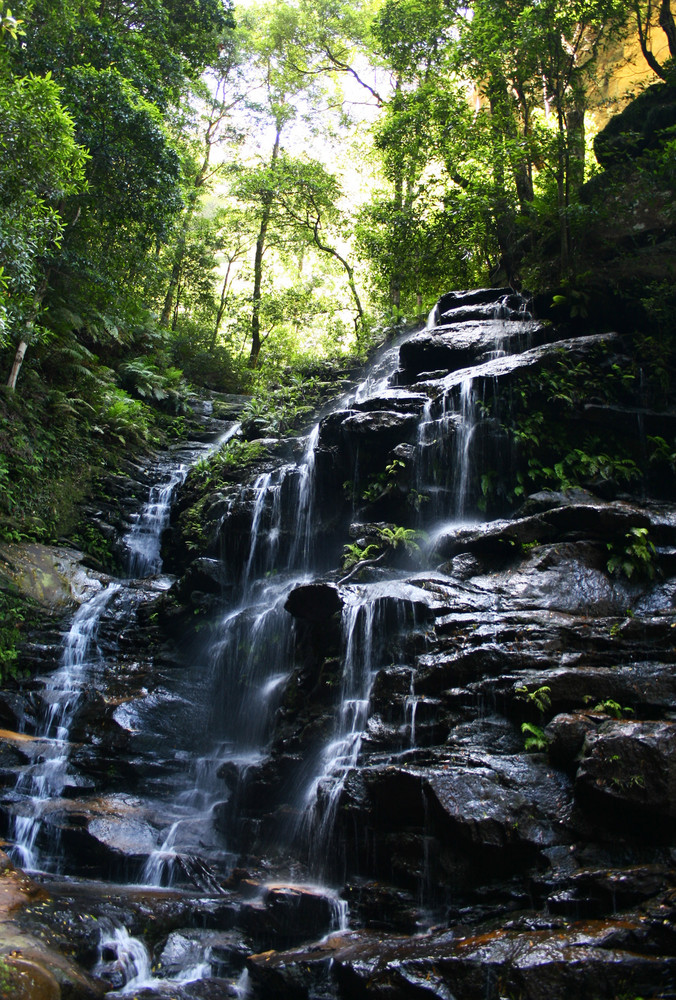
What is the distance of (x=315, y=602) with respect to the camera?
9.01 m

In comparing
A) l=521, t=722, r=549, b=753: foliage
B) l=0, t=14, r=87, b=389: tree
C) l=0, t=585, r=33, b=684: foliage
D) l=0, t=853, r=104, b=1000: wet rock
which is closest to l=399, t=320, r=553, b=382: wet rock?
l=0, t=14, r=87, b=389: tree

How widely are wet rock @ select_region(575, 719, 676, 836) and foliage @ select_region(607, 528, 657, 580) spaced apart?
9.57ft

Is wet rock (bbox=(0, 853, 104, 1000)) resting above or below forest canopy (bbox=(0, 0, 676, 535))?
below

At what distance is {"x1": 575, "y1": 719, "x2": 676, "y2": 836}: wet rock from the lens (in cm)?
507

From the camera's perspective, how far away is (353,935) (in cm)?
558

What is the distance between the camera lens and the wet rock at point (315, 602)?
8797mm

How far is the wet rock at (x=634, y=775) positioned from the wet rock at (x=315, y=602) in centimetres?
404

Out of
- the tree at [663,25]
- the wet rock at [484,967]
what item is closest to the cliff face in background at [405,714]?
the wet rock at [484,967]

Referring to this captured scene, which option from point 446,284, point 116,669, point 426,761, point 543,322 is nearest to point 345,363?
point 446,284

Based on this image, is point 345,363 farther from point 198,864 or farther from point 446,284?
point 198,864

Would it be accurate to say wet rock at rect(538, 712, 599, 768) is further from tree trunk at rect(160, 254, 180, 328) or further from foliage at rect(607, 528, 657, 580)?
tree trunk at rect(160, 254, 180, 328)

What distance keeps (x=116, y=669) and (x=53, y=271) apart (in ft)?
29.0

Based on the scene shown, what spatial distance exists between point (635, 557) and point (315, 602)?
172 inches

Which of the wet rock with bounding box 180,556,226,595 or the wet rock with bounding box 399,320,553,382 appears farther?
the wet rock with bounding box 399,320,553,382
